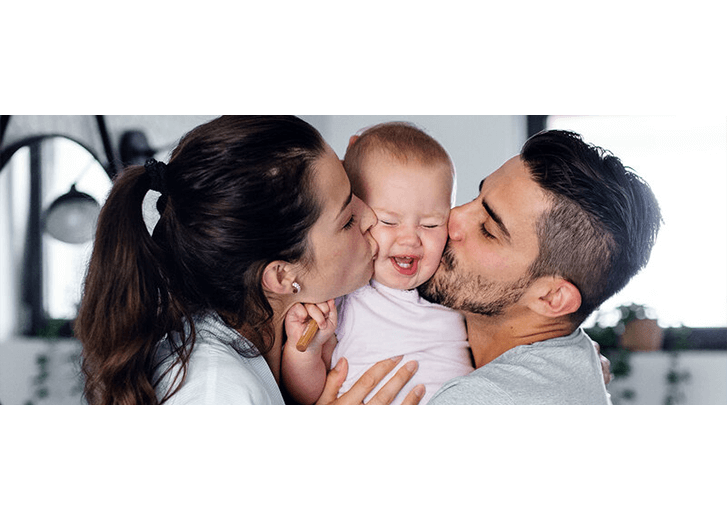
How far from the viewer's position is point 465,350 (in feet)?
4.59

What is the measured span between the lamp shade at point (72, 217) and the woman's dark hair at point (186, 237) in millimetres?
489

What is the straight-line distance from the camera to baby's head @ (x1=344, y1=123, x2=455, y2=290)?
1.22 metres

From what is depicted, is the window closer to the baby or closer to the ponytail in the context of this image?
the baby

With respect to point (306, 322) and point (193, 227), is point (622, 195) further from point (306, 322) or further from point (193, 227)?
point (193, 227)

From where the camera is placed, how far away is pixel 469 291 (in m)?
1.31

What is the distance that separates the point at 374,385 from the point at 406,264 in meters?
0.27

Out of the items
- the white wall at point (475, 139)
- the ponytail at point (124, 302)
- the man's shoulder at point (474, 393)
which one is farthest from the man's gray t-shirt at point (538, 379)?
the white wall at point (475, 139)

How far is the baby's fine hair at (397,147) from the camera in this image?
124cm

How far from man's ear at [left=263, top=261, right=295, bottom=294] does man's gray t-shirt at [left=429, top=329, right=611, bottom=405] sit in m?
0.36

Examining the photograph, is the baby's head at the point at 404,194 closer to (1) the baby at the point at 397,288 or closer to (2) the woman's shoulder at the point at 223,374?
(1) the baby at the point at 397,288

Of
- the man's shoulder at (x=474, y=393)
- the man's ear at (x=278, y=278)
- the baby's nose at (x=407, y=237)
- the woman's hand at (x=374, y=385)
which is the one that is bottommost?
the woman's hand at (x=374, y=385)

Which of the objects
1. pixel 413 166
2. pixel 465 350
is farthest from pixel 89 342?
pixel 465 350

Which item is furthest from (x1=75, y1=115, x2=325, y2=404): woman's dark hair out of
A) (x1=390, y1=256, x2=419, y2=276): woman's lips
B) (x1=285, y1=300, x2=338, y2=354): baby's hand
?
(x1=390, y1=256, x2=419, y2=276): woman's lips

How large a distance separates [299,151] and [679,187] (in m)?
1.71
